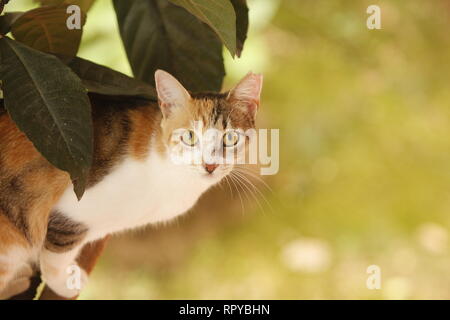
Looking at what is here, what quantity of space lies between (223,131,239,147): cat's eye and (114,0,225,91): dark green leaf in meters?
0.09

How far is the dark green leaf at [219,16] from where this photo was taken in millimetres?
447

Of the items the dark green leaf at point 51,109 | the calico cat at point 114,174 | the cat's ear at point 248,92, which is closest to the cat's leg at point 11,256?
the calico cat at point 114,174

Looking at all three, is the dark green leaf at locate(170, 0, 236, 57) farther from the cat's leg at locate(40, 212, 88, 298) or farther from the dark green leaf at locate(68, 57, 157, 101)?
the cat's leg at locate(40, 212, 88, 298)

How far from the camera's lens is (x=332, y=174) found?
143 cm

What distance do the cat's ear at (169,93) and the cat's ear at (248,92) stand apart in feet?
0.14

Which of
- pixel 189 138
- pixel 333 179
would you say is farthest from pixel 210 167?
pixel 333 179

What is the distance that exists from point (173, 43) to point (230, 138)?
0.44 feet

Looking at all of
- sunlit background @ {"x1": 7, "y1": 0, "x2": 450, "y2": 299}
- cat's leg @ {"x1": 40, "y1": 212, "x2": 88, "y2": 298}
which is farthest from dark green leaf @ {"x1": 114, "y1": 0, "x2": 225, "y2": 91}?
sunlit background @ {"x1": 7, "y1": 0, "x2": 450, "y2": 299}

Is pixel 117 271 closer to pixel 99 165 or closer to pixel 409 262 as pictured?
pixel 409 262

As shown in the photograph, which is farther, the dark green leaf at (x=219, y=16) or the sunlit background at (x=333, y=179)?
the sunlit background at (x=333, y=179)

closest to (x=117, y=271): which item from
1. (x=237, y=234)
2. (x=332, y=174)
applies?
(x=237, y=234)

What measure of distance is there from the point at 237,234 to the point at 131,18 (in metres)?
0.91

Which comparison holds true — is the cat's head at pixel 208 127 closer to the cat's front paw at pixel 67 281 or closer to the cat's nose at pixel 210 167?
the cat's nose at pixel 210 167

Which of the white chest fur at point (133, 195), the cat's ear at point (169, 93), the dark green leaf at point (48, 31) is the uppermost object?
the dark green leaf at point (48, 31)
